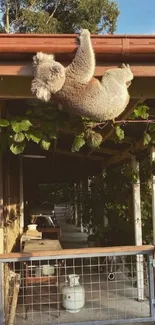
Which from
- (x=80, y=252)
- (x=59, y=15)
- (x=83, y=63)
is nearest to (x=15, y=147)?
(x=83, y=63)

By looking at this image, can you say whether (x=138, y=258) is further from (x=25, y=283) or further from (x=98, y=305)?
(x=25, y=283)

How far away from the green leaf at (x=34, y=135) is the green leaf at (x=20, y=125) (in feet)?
0.28

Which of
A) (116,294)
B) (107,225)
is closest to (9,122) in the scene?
(116,294)

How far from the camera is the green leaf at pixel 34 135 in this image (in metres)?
3.58

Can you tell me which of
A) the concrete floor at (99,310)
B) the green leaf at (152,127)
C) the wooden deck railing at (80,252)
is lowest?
the concrete floor at (99,310)

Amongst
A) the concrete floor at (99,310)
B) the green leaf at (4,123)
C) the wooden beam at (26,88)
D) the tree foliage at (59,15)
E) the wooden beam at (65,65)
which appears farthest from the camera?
the tree foliage at (59,15)

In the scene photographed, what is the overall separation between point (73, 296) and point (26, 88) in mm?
3435

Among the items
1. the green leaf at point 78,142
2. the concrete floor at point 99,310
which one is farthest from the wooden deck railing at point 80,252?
the green leaf at point 78,142

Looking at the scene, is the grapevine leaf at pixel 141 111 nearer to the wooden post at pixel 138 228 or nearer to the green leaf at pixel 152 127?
the green leaf at pixel 152 127

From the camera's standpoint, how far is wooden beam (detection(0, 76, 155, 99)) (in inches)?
127

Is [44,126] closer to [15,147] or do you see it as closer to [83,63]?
[15,147]

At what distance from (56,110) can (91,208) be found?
6.27 meters

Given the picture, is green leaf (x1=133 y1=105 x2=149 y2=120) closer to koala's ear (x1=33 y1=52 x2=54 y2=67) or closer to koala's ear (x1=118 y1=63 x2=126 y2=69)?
koala's ear (x1=118 y1=63 x2=126 y2=69)

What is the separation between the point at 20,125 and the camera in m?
3.50
